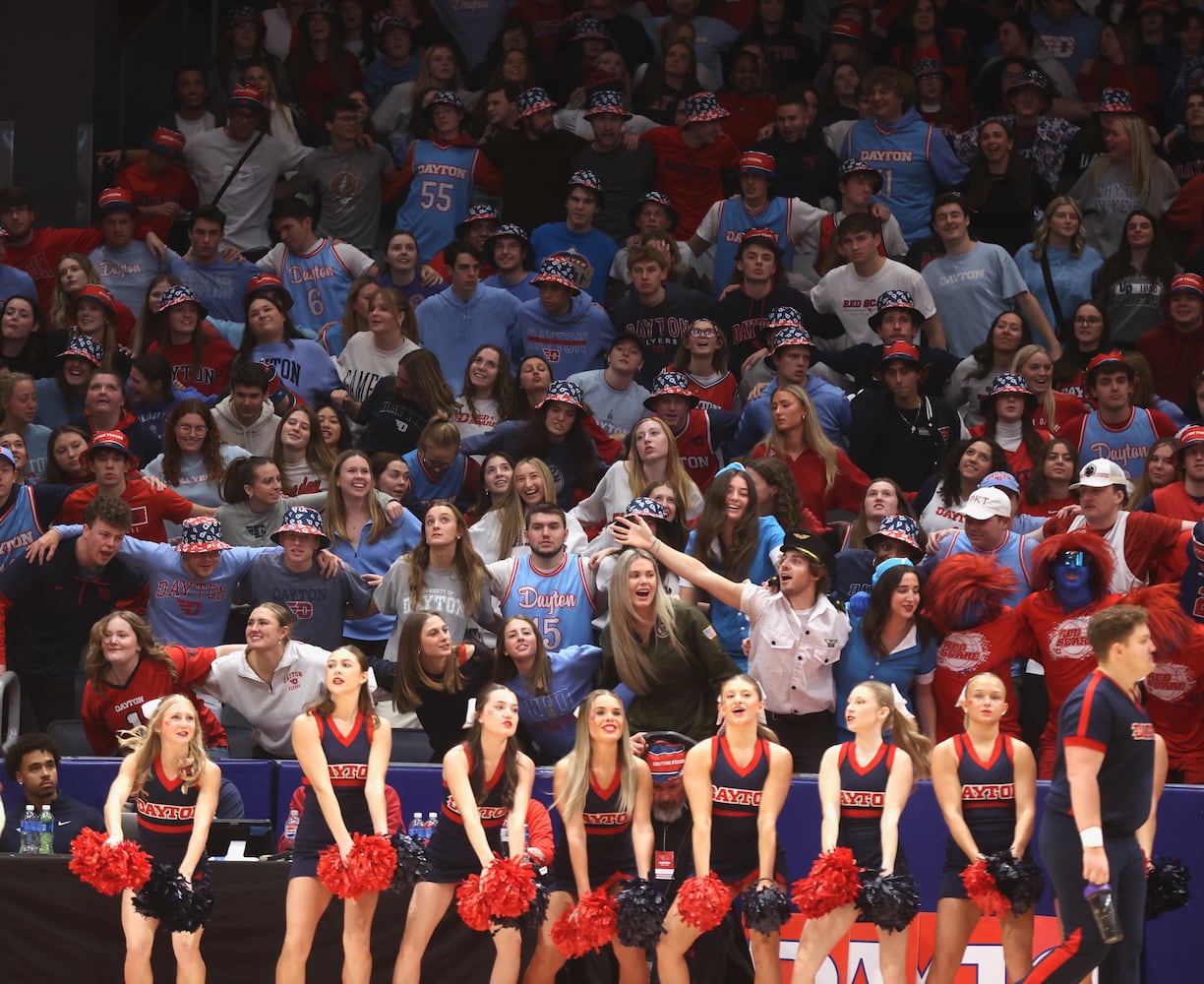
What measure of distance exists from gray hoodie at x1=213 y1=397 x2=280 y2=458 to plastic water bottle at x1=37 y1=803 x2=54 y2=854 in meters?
3.40

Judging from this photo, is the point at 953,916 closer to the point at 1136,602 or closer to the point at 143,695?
the point at 1136,602

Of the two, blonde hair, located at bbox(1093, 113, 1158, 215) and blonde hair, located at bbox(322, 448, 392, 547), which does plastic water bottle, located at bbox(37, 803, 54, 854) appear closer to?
blonde hair, located at bbox(322, 448, 392, 547)

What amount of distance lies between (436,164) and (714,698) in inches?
238

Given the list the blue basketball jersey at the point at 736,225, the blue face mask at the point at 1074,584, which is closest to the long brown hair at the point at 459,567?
the blue face mask at the point at 1074,584

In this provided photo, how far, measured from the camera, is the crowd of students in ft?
29.2

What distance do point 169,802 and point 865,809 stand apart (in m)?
3.12

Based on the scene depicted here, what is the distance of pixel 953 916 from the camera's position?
788 centimetres

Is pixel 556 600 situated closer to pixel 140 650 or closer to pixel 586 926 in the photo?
pixel 140 650

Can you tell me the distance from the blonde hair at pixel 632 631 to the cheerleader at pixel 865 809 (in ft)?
4.08

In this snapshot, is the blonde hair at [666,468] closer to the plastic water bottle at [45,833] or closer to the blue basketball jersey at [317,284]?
the blue basketball jersey at [317,284]

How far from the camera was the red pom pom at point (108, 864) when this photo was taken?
7844 mm

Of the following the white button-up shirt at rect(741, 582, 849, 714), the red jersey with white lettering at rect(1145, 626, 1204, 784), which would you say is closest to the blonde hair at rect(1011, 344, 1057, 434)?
the red jersey with white lettering at rect(1145, 626, 1204, 784)

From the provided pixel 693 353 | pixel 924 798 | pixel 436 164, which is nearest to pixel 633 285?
pixel 693 353

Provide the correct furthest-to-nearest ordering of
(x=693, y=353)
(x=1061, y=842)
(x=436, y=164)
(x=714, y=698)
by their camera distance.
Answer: (x=436, y=164)
(x=693, y=353)
(x=714, y=698)
(x=1061, y=842)
